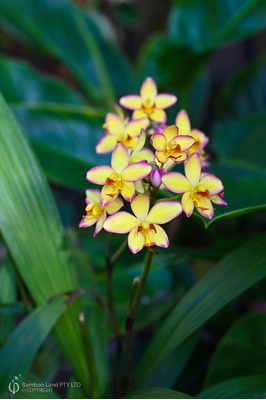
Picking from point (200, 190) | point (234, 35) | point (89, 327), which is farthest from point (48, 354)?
point (234, 35)

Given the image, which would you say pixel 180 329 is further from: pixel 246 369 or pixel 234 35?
pixel 234 35

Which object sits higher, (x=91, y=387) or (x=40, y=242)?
(x=40, y=242)

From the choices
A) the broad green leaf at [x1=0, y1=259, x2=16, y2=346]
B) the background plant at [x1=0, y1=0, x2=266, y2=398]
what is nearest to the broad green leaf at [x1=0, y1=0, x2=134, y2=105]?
the background plant at [x1=0, y1=0, x2=266, y2=398]

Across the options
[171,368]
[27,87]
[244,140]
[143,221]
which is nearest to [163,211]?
[143,221]

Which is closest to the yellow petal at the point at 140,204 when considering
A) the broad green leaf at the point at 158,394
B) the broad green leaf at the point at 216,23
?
the broad green leaf at the point at 158,394

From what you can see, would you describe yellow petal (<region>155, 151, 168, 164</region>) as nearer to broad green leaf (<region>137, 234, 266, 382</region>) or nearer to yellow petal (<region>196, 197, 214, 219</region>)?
yellow petal (<region>196, 197, 214, 219</region>)
